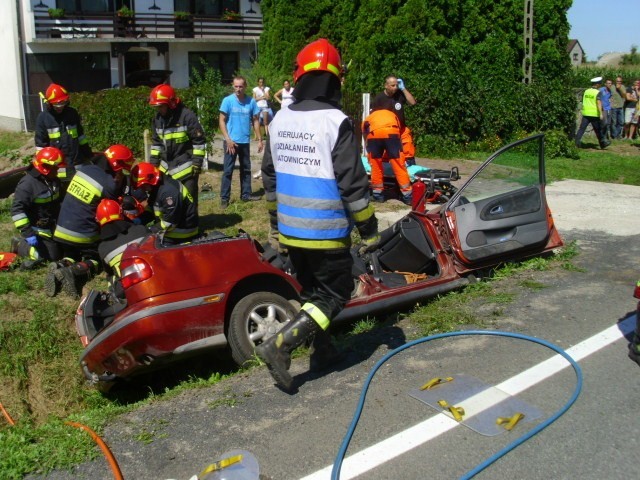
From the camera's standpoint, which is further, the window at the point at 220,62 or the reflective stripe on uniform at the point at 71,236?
the window at the point at 220,62

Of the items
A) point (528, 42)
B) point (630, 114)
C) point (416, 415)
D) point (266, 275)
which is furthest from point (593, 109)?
point (416, 415)

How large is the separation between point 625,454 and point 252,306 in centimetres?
254

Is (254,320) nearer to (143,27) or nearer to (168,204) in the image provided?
(168,204)

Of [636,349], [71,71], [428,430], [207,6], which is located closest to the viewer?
[428,430]

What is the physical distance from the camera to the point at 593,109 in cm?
1673

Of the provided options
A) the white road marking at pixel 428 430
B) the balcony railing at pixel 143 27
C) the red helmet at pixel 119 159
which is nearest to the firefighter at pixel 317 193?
the white road marking at pixel 428 430

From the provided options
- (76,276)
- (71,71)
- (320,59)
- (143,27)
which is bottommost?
(76,276)

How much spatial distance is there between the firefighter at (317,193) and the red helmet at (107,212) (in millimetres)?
2794

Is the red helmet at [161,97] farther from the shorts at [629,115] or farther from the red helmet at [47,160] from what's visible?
the shorts at [629,115]

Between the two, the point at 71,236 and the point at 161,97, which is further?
the point at 161,97

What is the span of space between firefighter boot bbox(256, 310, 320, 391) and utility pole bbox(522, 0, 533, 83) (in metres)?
15.1

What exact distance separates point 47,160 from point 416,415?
5.44m

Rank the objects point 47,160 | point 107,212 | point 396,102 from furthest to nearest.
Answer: point 396,102, point 47,160, point 107,212

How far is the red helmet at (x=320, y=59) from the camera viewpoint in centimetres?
388
